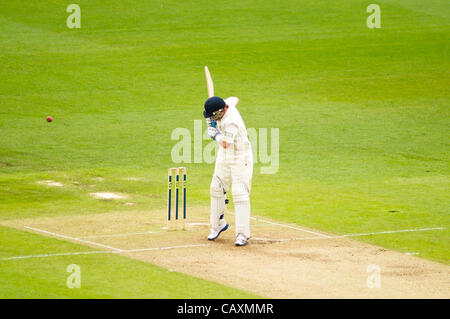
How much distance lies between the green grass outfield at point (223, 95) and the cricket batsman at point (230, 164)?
1966mm

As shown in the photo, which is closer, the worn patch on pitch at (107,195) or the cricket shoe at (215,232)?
the cricket shoe at (215,232)

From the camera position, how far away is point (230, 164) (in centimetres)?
1267

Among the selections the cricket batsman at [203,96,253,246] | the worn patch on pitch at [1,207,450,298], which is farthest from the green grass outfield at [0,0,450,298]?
the cricket batsman at [203,96,253,246]

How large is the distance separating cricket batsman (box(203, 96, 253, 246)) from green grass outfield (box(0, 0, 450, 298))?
77.4 inches

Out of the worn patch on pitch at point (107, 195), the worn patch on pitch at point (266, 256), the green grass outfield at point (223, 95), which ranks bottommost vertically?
the worn patch on pitch at point (266, 256)

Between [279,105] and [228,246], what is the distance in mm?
12929

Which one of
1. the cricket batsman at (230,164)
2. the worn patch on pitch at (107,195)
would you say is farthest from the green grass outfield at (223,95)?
the cricket batsman at (230,164)

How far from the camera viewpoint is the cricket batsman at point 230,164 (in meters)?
12.5

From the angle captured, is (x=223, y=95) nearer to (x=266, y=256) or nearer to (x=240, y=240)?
(x=240, y=240)

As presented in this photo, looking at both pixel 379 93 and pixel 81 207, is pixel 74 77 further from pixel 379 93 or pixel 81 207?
pixel 81 207

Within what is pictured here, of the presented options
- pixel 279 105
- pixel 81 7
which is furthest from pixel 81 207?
pixel 81 7

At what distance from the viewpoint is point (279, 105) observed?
81.9 feet

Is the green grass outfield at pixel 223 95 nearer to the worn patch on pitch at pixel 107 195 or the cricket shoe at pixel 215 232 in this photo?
the worn patch on pitch at pixel 107 195

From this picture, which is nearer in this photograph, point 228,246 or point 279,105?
point 228,246
